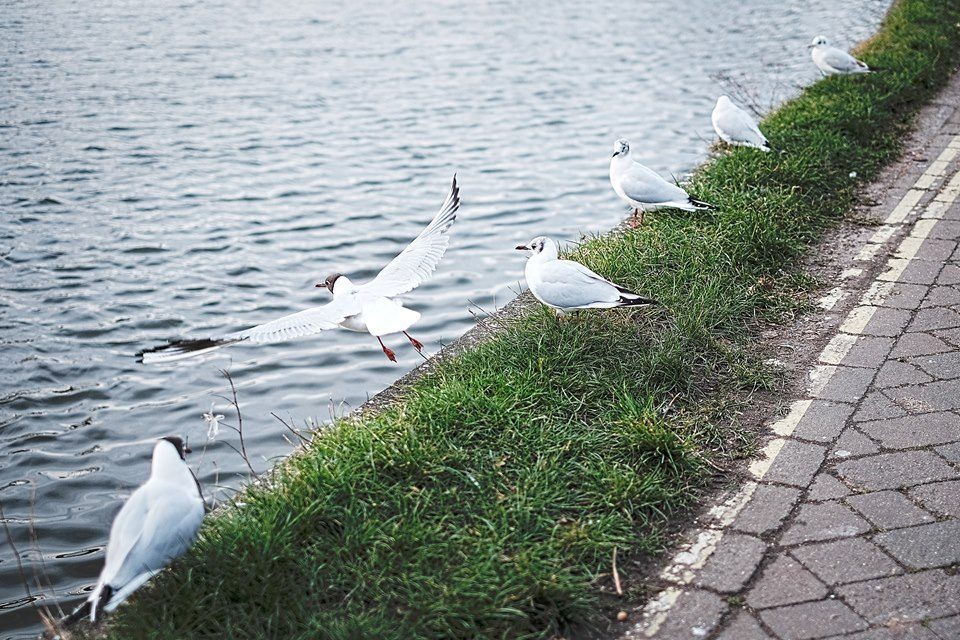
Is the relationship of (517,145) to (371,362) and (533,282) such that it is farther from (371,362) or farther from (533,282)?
(533,282)

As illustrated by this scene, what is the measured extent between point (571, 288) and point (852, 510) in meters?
1.66

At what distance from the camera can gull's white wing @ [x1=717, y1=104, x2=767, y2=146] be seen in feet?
23.9

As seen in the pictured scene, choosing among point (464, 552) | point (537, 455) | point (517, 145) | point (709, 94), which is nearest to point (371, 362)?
point (537, 455)

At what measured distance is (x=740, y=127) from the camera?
287 inches

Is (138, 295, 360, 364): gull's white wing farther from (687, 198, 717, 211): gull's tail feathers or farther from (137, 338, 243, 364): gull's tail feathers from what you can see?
(687, 198, 717, 211): gull's tail feathers

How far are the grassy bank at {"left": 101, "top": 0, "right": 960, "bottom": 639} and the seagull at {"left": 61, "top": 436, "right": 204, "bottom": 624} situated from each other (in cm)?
11

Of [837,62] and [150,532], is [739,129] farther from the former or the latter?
[150,532]

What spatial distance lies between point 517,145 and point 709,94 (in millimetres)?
3150

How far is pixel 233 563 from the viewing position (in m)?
3.27

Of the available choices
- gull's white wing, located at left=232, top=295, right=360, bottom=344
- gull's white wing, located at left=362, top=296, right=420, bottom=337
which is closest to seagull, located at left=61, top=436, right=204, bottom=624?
gull's white wing, located at left=232, top=295, right=360, bottom=344

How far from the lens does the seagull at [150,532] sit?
304 cm

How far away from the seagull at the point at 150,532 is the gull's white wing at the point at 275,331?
→ 1.24 ft

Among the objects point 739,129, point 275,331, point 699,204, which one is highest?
point 739,129

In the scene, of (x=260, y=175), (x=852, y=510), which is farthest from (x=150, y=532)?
(x=260, y=175)
